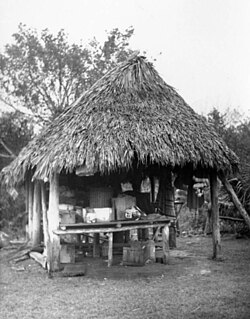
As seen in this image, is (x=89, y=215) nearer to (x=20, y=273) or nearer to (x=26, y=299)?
(x=20, y=273)

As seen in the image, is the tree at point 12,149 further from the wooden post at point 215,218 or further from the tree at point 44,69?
the wooden post at point 215,218

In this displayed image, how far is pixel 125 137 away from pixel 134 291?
2672 mm

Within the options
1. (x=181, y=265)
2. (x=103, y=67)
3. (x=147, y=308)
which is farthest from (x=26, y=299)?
(x=103, y=67)

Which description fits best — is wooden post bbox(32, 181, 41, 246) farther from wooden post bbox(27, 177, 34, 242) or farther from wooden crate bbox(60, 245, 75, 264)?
wooden crate bbox(60, 245, 75, 264)

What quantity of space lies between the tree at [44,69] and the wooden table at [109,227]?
12.9 metres

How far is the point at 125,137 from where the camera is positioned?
8.02 meters

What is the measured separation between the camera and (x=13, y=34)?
20.9 meters

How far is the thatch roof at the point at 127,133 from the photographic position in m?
7.84

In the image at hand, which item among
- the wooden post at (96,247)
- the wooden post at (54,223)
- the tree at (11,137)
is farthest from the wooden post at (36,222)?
the tree at (11,137)

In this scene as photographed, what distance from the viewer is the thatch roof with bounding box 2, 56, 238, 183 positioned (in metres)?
7.84

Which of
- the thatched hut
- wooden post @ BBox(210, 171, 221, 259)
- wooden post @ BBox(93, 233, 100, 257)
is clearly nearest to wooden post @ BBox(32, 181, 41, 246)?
the thatched hut

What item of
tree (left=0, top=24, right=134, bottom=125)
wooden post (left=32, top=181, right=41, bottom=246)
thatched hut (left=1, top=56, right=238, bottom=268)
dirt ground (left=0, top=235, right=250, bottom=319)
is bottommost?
dirt ground (left=0, top=235, right=250, bottom=319)

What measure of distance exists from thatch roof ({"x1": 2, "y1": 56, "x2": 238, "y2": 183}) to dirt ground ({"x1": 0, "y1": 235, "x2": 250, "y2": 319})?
5.58 ft

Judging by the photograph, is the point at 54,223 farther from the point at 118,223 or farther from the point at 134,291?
the point at 134,291
